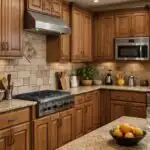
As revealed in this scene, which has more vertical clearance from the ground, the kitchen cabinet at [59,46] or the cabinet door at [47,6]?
the cabinet door at [47,6]

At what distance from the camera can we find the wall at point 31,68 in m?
4.00

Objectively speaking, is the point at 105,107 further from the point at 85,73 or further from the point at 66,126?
the point at 66,126

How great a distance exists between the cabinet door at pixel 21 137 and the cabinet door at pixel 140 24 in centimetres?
315

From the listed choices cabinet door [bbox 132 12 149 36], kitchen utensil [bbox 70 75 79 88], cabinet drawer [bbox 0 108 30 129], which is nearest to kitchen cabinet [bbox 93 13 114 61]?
cabinet door [bbox 132 12 149 36]

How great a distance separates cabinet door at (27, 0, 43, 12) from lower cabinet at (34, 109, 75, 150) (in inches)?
65.5

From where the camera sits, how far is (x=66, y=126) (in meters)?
4.17

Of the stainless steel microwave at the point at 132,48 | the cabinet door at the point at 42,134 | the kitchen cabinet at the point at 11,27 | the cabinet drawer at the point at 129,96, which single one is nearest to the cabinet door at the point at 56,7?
the kitchen cabinet at the point at 11,27

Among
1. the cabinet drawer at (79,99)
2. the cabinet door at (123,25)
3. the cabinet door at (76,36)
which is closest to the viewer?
the cabinet drawer at (79,99)

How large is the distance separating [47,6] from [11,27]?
3.22 ft

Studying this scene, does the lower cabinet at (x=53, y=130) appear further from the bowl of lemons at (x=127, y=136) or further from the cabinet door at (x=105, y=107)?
the bowl of lemons at (x=127, y=136)

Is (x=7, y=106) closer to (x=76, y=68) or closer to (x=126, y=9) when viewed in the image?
(x=76, y=68)

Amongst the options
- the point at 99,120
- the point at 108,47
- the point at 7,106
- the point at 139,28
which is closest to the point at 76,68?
the point at 108,47

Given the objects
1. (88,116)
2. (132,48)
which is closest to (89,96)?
(88,116)

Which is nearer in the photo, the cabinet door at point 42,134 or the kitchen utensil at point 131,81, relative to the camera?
the cabinet door at point 42,134
